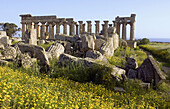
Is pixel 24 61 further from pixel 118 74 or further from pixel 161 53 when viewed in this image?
pixel 161 53

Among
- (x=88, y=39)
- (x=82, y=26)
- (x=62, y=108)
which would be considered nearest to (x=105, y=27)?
(x=82, y=26)

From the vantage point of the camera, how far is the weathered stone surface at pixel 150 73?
28.9ft

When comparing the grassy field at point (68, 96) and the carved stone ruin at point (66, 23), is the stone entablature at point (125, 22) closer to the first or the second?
the carved stone ruin at point (66, 23)

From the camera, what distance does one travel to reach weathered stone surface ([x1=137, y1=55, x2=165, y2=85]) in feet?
28.9

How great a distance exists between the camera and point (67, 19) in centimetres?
4628

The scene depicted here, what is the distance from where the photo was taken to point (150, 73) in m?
9.34

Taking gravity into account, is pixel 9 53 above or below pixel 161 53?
above

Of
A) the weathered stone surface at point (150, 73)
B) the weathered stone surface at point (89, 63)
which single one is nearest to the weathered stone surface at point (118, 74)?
the weathered stone surface at point (89, 63)

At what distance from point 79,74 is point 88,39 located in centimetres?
794

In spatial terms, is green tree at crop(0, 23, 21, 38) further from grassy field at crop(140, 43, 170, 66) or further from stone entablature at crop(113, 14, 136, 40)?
grassy field at crop(140, 43, 170, 66)

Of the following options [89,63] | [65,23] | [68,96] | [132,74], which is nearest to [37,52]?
[89,63]

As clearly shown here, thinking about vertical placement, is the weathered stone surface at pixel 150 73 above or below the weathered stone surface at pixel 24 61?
Answer: below

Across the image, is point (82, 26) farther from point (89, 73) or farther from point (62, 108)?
point (62, 108)

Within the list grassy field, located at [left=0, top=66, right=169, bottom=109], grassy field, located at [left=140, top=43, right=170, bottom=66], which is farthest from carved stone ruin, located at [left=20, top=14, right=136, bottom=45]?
grassy field, located at [left=0, top=66, right=169, bottom=109]
